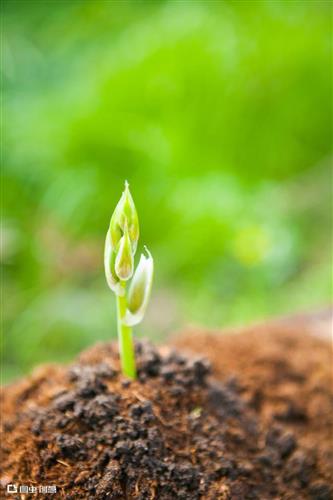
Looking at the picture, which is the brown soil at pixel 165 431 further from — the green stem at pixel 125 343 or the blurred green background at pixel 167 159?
the blurred green background at pixel 167 159

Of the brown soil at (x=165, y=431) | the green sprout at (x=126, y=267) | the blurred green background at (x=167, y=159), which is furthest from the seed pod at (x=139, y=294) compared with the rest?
the blurred green background at (x=167, y=159)

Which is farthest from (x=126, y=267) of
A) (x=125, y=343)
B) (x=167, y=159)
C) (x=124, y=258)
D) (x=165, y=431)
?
(x=167, y=159)

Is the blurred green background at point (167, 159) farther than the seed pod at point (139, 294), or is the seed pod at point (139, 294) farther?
the blurred green background at point (167, 159)

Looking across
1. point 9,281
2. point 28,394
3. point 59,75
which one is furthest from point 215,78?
point 28,394

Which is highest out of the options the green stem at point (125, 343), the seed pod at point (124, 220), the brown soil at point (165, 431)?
the seed pod at point (124, 220)

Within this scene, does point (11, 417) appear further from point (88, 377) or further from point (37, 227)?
point (37, 227)

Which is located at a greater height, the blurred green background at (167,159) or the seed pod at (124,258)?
the blurred green background at (167,159)
